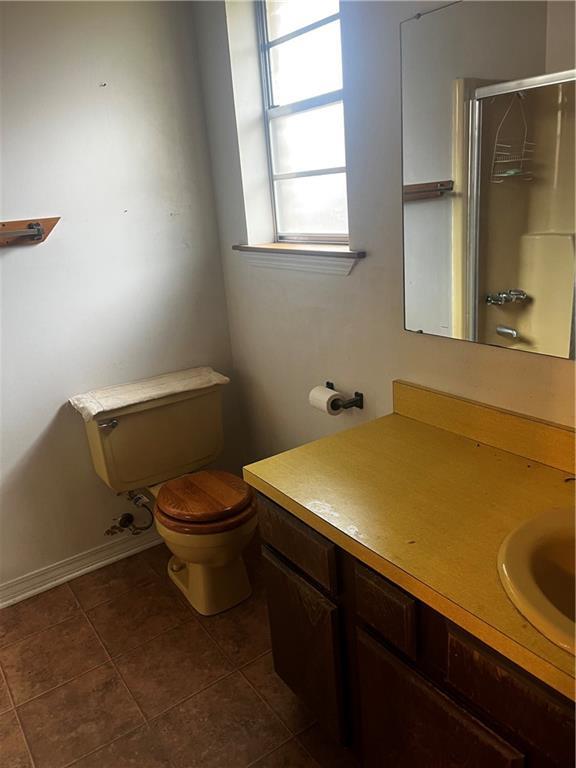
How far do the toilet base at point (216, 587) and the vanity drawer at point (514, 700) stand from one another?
1.23 metres

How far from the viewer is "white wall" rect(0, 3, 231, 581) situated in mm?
1975

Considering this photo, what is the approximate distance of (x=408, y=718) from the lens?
1133 mm

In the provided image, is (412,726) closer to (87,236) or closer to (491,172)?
(491,172)

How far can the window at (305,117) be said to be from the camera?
6.20 feet

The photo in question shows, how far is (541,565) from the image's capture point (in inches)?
41.6

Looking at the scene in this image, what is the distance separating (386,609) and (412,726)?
23cm

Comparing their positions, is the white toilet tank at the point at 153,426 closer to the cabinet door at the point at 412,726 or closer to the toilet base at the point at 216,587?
the toilet base at the point at 216,587

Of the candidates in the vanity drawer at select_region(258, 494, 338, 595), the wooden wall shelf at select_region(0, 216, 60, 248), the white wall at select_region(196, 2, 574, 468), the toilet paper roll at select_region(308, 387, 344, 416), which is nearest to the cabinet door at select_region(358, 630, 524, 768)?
the vanity drawer at select_region(258, 494, 338, 595)

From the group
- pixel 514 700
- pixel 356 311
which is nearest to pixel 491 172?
pixel 356 311

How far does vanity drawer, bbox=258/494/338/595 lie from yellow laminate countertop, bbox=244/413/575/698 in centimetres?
4

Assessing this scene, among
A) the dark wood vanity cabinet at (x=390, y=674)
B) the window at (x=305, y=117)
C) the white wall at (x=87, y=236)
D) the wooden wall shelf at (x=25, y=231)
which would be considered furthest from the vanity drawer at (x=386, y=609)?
the wooden wall shelf at (x=25, y=231)

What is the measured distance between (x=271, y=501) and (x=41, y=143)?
4.81ft

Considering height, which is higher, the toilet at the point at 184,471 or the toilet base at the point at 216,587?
the toilet at the point at 184,471

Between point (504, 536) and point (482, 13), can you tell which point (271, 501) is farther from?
point (482, 13)
